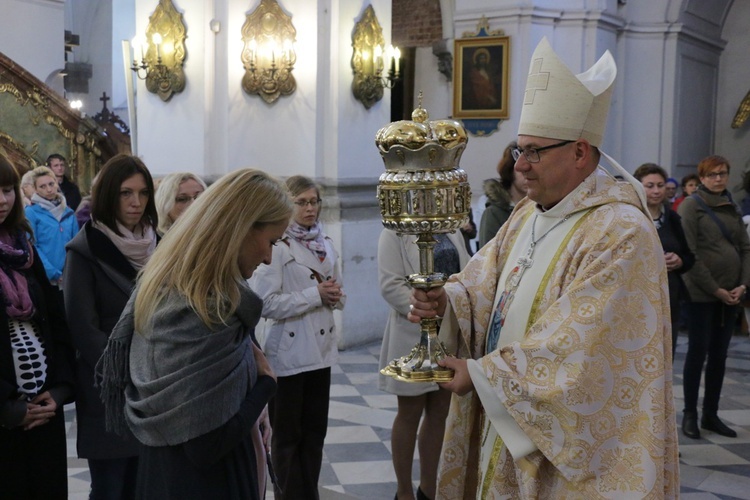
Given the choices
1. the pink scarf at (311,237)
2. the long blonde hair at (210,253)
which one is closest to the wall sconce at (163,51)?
the pink scarf at (311,237)

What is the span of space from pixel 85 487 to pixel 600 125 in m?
3.33

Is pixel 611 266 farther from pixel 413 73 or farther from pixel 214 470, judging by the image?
pixel 413 73

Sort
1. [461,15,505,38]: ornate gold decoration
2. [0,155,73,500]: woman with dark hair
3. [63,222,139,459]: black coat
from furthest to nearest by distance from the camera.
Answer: [461,15,505,38]: ornate gold decoration → [63,222,139,459]: black coat → [0,155,73,500]: woman with dark hair

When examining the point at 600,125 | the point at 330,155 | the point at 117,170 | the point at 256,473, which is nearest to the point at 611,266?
the point at 600,125

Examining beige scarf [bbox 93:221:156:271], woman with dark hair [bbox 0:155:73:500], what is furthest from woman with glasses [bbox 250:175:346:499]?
woman with dark hair [bbox 0:155:73:500]

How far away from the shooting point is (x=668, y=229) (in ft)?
17.1

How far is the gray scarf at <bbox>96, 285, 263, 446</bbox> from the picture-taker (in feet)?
7.05

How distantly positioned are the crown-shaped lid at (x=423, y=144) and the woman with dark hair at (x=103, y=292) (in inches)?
54.0

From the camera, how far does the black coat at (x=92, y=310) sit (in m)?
3.11

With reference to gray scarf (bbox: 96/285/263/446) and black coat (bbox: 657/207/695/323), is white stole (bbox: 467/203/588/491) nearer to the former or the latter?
gray scarf (bbox: 96/285/263/446)

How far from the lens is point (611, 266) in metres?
2.26

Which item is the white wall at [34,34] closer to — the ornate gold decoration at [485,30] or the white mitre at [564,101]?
the ornate gold decoration at [485,30]

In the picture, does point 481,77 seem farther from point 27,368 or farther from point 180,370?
point 180,370

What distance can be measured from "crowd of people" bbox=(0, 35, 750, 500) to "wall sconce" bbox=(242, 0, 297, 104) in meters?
4.41
